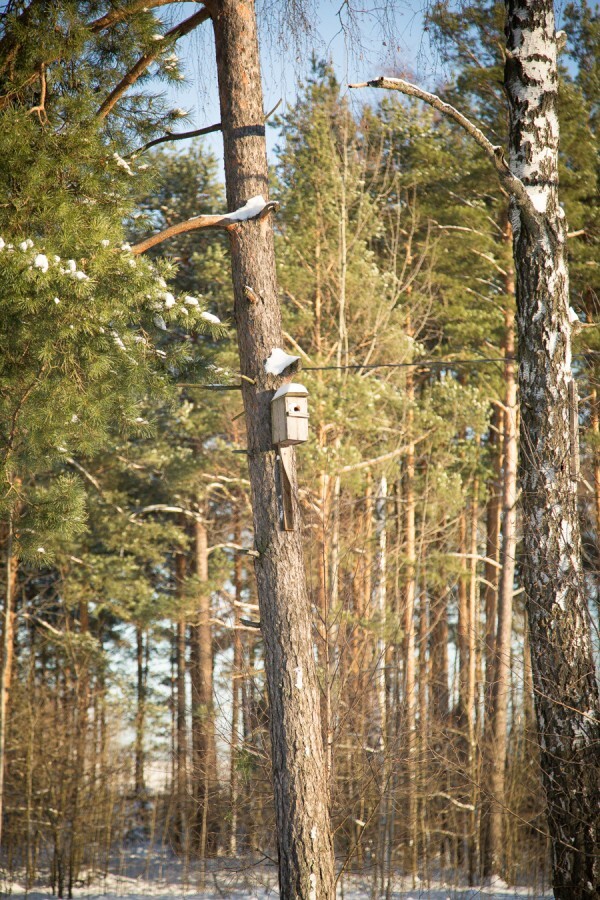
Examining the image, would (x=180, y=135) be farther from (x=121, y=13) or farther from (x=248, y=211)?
(x=248, y=211)

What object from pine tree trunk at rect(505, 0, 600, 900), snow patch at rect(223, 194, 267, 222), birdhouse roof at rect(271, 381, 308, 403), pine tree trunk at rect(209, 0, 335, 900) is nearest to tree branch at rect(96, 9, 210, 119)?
pine tree trunk at rect(209, 0, 335, 900)

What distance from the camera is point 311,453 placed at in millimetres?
9938

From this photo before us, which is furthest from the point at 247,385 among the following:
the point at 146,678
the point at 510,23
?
the point at 146,678

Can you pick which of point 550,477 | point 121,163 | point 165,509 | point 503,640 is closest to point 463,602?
point 503,640

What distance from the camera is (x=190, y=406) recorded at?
493 inches

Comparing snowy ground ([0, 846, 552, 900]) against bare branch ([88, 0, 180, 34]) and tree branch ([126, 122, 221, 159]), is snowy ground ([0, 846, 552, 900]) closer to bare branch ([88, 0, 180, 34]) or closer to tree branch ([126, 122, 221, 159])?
tree branch ([126, 122, 221, 159])

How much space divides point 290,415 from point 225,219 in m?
1.29

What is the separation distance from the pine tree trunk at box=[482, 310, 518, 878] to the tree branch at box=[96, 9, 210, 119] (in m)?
6.67

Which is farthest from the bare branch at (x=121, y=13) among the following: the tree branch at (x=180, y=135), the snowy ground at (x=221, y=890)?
the snowy ground at (x=221, y=890)

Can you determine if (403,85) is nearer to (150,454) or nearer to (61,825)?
(150,454)

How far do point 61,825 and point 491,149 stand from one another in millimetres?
11039

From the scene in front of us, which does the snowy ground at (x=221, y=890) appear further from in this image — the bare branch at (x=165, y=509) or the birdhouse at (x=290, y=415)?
the birdhouse at (x=290, y=415)

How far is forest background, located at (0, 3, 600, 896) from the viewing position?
532 centimetres

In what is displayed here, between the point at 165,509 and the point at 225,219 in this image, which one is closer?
the point at 225,219
